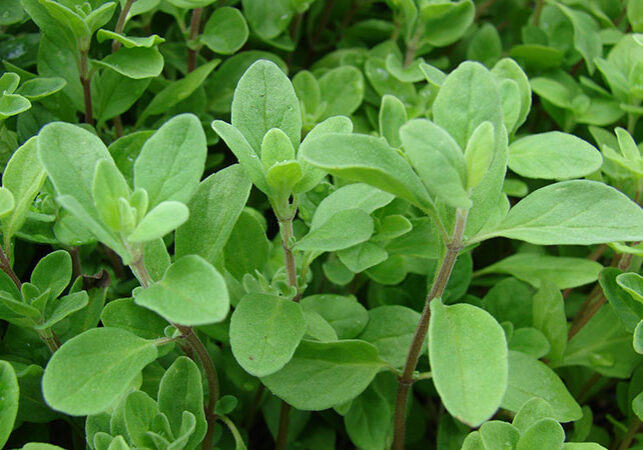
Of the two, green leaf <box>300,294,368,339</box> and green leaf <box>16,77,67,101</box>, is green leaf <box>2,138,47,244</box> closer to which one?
green leaf <box>16,77,67,101</box>

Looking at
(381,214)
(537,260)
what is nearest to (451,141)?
(381,214)

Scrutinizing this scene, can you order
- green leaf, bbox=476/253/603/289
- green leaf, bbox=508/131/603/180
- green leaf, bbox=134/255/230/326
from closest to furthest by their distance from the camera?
green leaf, bbox=134/255/230/326, green leaf, bbox=508/131/603/180, green leaf, bbox=476/253/603/289

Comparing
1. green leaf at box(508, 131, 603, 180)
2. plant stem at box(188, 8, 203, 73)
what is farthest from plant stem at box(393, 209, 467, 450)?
A: plant stem at box(188, 8, 203, 73)

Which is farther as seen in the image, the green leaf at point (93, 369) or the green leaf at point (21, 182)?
the green leaf at point (21, 182)

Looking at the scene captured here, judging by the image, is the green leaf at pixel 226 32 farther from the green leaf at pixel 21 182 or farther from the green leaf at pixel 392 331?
the green leaf at pixel 392 331

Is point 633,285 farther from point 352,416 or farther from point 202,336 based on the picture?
point 202,336

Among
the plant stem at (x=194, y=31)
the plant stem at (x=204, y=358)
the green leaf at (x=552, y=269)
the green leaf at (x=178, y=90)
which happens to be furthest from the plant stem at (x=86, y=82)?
the green leaf at (x=552, y=269)
